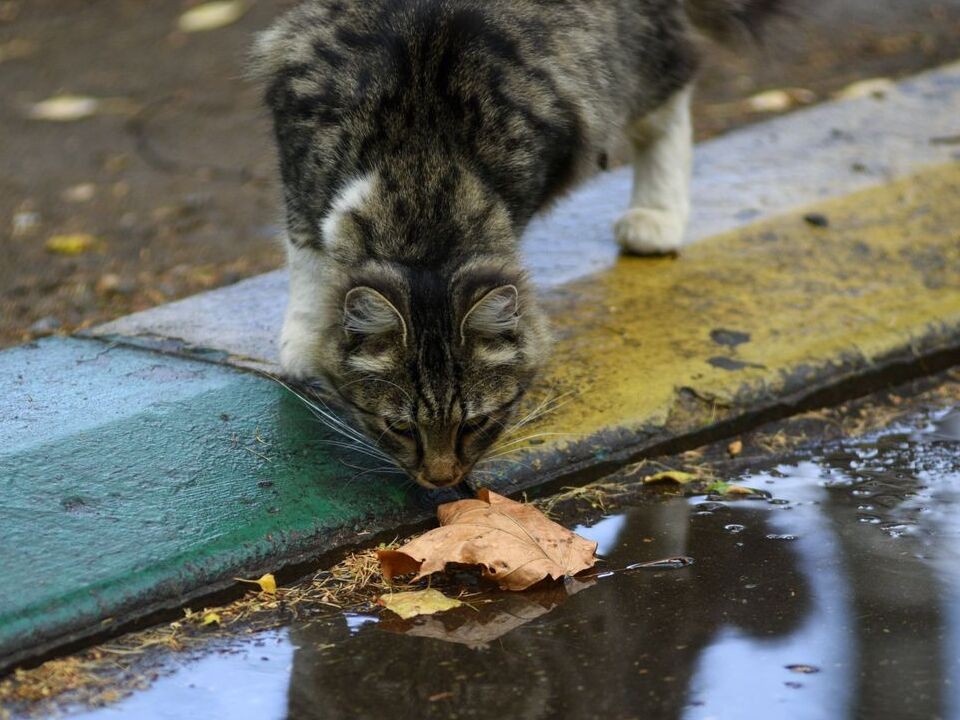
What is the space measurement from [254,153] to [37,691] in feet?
13.3

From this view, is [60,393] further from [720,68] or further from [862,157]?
[720,68]

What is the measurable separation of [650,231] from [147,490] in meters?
2.10

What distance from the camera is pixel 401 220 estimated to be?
337 centimetres

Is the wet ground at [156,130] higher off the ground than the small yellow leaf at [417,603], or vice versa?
the small yellow leaf at [417,603]

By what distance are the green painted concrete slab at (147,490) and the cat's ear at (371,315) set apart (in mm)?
377

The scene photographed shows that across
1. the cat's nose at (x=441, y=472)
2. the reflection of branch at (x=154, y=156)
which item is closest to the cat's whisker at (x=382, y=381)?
the cat's nose at (x=441, y=472)

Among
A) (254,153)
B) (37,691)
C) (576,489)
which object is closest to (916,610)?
(576,489)

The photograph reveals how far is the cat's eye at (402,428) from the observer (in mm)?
3229

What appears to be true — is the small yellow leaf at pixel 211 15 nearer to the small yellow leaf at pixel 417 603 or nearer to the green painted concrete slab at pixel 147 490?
the green painted concrete slab at pixel 147 490

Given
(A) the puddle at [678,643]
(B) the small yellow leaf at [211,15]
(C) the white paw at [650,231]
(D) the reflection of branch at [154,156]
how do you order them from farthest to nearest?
(B) the small yellow leaf at [211,15] < (D) the reflection of branch at [154,156] < (C) the white paw at [650,231] < (A) the puddle at [678,643]

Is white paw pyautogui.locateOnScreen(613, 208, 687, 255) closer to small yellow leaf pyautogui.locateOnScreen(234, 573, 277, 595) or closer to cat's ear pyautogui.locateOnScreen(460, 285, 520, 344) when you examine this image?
cat's ear pyautogui.locateOnScreen(460, 285, 520, 344)

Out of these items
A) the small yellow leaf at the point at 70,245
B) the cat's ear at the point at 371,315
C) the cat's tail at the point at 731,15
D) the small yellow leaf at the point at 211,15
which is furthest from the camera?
the small yellow leaf at the point at 211,15

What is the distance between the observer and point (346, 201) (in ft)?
11.3

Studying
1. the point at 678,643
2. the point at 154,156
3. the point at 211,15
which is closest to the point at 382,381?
the point at 678,643
